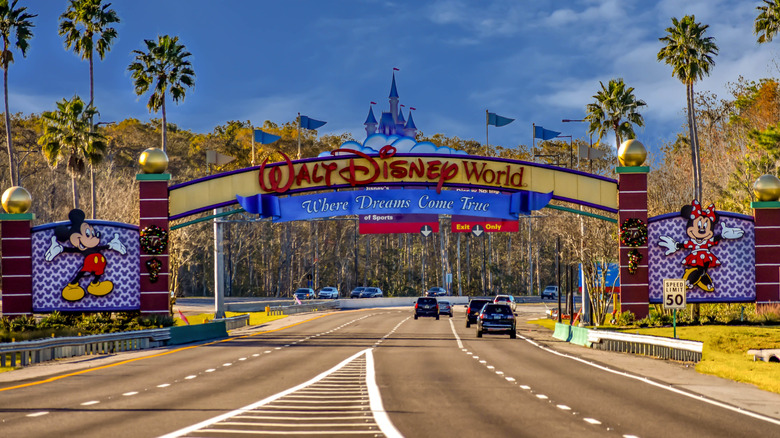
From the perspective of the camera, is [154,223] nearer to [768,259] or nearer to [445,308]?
[768,259]

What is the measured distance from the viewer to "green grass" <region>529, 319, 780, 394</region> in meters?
21.8

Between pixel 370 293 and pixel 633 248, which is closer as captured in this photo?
pixel 633 248

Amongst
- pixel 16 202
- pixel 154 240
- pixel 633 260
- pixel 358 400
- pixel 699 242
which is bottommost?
pixel 358 400

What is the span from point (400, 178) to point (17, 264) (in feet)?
57.3

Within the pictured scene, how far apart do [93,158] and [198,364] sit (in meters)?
38.0

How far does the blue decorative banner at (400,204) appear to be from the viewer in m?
44.8

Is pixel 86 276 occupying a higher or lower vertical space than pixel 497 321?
higher

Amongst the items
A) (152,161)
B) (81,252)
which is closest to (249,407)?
(81,252)

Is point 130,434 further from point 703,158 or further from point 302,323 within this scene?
point 703,158

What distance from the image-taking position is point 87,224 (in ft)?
135

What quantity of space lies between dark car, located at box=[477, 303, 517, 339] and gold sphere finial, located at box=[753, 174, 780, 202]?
40.8 ft

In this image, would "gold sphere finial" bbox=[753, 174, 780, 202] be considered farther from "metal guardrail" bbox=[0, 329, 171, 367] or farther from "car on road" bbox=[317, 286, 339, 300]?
"car on road" bbox=[317, 286, 339, 300]


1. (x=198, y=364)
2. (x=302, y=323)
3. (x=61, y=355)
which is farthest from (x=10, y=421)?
(x=302, y=323)

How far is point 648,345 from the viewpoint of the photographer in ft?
104
